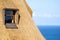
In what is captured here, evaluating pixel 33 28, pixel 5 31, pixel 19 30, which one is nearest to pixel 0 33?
pixel 5 31

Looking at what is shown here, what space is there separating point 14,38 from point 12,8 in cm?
253

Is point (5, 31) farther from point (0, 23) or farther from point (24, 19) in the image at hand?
point (24, 19)

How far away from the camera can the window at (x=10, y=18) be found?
22.1m

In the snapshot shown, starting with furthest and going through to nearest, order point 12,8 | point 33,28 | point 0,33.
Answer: point 33,28 < point 12,8 < point 0,33

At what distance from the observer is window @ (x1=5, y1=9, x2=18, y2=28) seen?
2212cm

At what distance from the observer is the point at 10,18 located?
2258cm

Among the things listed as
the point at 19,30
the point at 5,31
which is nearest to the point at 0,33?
the point at 5,31

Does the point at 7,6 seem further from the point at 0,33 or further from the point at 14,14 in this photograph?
the point at 0,33

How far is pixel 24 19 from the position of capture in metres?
23.0

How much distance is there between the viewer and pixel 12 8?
72.5ft

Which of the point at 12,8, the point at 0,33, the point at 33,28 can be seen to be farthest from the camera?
the point at 33,28

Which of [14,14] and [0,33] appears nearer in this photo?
[0,33]

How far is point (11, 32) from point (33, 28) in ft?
10.4

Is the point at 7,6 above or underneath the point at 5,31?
above
